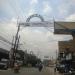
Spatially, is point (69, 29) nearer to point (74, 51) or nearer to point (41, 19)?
point (41, 19)

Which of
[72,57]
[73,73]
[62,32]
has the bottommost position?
[73,73]

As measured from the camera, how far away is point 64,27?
52.8 metres

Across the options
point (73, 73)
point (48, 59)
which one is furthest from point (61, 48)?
point (48, 59)

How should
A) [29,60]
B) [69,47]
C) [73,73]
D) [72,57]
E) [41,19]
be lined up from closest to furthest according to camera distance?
[73,73] → [41,19] → [72,57] → [69,47] → [29,60]

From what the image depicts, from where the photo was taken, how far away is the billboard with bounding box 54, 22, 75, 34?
5216cm

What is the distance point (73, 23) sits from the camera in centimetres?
5478

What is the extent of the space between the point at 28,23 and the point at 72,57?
18.8m

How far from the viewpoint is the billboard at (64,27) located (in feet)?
171

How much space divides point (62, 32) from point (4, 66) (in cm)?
1409

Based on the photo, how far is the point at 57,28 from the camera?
171ft

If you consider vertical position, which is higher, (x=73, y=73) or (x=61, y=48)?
(x=61, y=48)

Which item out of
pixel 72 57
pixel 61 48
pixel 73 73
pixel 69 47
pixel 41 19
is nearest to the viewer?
pixel 73 73

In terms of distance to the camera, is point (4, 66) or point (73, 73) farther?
point (4, 66)

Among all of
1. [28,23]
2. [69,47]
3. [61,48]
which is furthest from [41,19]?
[61,48]
